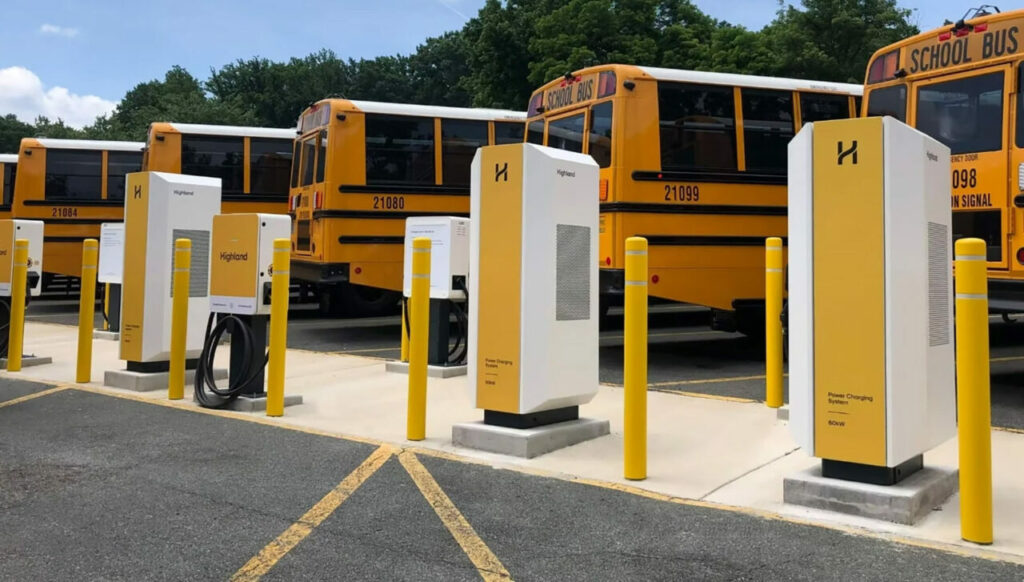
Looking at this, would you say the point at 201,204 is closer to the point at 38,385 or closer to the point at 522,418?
the point at 38,385

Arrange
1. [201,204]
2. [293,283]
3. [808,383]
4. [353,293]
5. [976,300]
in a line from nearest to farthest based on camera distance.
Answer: [976,300] → [808,383] → [201,204] → [353,293] → [293,283]

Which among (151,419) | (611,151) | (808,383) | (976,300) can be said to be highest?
(611,151)

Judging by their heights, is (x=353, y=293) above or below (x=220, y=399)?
above

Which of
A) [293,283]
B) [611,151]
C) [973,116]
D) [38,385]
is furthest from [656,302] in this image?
[293,283]

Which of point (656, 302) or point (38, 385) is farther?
point (656, 302)

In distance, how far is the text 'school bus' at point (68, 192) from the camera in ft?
52.3

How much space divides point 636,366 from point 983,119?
14.7 ft

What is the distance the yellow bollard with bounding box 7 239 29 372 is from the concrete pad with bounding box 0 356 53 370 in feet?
0.95

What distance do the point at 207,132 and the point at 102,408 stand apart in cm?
901

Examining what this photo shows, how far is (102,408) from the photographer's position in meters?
6.99

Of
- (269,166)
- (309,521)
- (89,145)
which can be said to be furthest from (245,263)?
(89,145)

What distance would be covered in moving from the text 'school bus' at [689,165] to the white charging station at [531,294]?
309 centimetres

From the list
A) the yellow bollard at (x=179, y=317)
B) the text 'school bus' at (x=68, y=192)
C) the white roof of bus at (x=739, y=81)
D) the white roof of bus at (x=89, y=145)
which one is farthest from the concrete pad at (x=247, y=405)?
the white roof of bus at (x=89, y=145)

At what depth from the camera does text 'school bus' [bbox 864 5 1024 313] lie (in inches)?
274
